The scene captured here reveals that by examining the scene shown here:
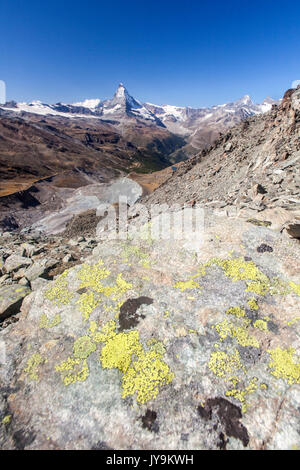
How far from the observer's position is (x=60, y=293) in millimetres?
7609

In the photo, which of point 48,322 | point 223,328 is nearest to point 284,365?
point 223,328

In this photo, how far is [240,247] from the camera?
27.6 feet

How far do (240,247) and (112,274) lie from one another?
16.7 feet

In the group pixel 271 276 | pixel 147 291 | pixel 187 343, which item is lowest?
pixel 187 343

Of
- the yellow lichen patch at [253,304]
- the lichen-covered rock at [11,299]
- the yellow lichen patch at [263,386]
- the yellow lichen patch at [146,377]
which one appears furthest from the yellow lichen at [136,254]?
the lichen-covered rock at [11,299]

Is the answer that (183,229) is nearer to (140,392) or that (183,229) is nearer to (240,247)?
(240,247)

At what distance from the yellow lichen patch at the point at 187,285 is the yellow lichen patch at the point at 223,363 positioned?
221 cm

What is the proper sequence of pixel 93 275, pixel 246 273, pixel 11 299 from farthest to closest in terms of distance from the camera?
pixel 11 299 < pixel 93 275 < pixel 246 273

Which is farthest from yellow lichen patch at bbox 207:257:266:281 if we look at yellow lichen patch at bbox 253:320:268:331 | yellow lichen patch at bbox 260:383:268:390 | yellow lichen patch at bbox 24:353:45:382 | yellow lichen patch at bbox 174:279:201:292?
yellow lichen patch at bbox 24:353:45:382

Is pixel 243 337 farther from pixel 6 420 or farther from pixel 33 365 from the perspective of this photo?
pixel 6 420

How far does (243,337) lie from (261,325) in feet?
2.29

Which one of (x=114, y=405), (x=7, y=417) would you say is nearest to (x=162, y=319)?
(x=114, y=405)

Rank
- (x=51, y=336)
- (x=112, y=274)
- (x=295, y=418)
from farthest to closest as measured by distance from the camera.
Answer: (x=112, y=274) < (x=51, y=336) < (x=295, y=418)

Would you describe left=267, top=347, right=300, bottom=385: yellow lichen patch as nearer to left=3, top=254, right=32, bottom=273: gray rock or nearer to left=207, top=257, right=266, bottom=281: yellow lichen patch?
left=207, top=257, right=266, bottom=281: yellow lichen patch
